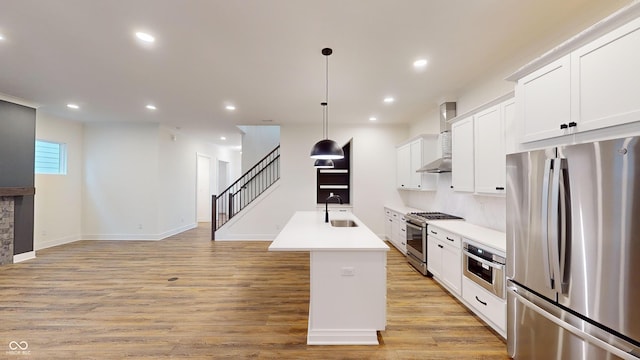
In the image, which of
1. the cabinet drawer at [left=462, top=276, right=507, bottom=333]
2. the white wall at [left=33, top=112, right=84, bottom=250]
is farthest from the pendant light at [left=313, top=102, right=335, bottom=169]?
the white wall at [left=33, top=112, right=84, bottom=250]

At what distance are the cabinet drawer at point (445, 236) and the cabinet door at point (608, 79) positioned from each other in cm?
176

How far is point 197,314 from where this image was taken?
9.30 feet

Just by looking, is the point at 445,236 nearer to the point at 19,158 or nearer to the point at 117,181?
the point at 19,158

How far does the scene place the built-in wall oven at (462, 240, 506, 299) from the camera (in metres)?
2.37

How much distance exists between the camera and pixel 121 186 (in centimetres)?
641

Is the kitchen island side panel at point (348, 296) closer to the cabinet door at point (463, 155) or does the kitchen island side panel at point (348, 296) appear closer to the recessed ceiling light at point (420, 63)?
the cabinet door at point (463, 155)

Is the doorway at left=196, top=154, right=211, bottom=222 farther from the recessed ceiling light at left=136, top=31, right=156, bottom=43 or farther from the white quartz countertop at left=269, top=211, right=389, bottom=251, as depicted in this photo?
the white quartz countertop at left=269, top=211, right=389, bottom=251

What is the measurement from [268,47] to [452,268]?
3.34 m

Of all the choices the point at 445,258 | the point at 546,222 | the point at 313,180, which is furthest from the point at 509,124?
the point at 313,180

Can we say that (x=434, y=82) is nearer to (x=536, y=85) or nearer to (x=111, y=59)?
(x=536, y=85)

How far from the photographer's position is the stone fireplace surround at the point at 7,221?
14.6 ft

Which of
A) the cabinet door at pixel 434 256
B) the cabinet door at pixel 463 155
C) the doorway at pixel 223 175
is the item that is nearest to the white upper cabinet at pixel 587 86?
the cabinet door at pixel 463 155

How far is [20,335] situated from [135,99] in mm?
3631

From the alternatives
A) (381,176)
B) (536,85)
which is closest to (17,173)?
(381,176)
